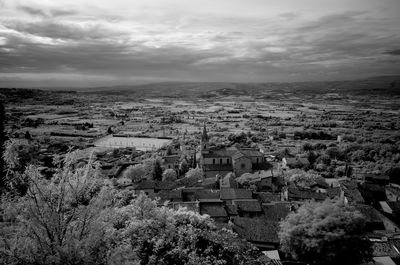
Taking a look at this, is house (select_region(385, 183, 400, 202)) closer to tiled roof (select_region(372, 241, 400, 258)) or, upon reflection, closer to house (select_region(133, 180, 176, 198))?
tiled roof (select_region(372, 241, 400, 258))

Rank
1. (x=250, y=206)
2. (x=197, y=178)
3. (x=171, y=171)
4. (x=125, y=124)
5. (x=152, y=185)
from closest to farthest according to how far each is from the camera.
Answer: (x=250, y=206) → (x=152, y=185) → (x=197, y=178) → (x=171, y=171) → (x=125, y=124)

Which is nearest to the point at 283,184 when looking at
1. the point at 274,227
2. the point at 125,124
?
the point at 274,227

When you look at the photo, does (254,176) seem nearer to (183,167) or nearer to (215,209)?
(183,167)

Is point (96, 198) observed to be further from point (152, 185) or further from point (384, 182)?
point (384, 182)

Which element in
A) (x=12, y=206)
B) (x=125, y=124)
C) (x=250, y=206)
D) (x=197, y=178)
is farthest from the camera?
(x=125, y=124)

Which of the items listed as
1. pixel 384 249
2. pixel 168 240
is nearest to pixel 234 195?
pixel 384 249

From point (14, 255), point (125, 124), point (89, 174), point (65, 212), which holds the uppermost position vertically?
point (89, 174)

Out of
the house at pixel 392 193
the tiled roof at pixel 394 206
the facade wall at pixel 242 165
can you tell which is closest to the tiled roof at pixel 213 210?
the facade wall at pixel 242 165
